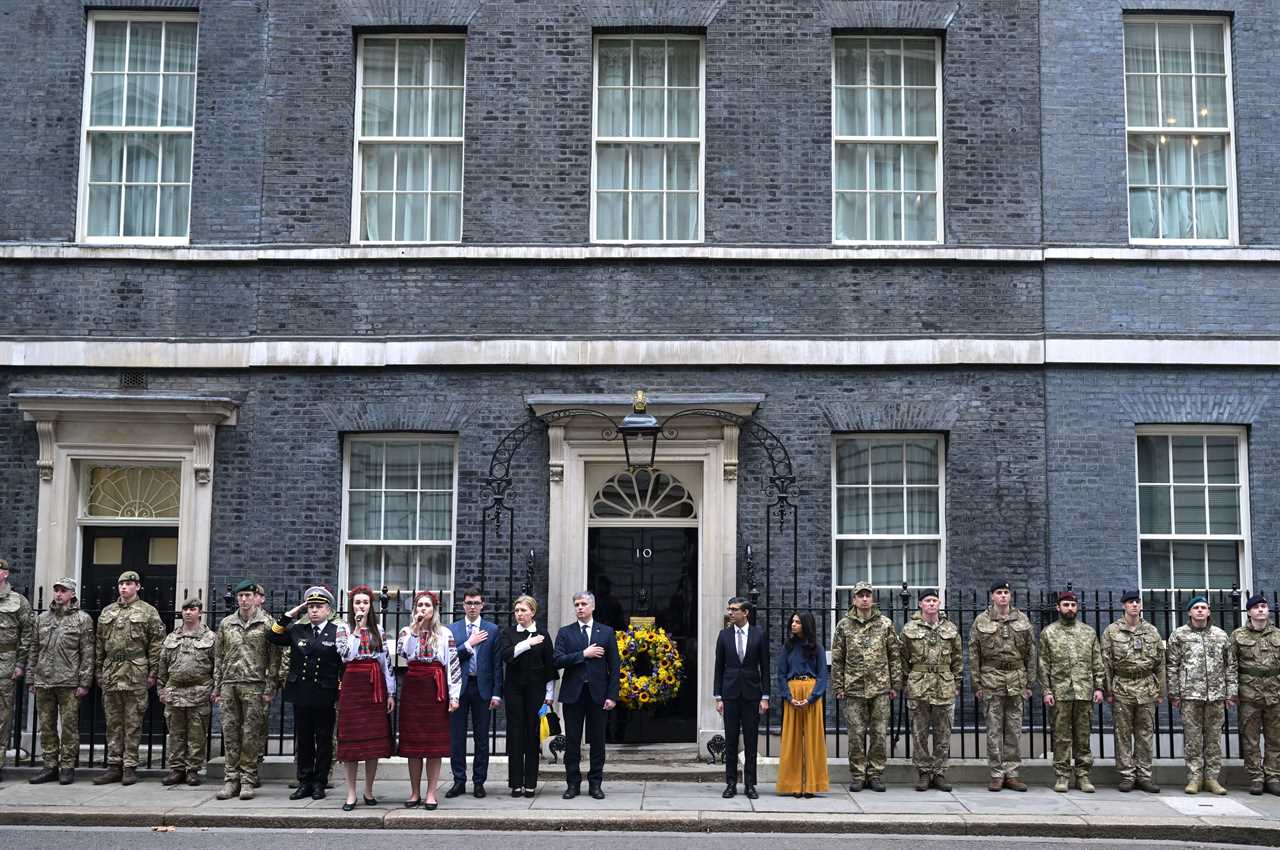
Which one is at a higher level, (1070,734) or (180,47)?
(180,47)

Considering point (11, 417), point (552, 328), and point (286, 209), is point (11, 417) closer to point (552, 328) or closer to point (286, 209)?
point (286, 209)

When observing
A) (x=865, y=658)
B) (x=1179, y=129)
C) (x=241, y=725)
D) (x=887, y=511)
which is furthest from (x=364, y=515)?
(x=1179, y=129)

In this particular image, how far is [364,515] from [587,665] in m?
3.74

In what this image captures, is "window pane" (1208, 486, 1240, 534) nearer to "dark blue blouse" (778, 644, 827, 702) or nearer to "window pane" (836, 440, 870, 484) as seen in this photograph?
"window pane" (836, 440, 870, 484)

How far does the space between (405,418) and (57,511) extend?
3641mm

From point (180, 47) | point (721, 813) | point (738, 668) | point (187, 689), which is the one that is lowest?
point (721, 813)

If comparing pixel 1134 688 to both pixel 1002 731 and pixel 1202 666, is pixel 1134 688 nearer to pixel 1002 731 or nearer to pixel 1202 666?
pixel 1202 666

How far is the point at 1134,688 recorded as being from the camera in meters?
12.0

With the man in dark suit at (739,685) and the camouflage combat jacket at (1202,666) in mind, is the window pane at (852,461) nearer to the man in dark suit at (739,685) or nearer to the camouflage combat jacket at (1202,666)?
the man in dark suit at (739,685)

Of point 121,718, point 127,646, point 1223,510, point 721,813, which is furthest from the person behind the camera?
point 1223,510

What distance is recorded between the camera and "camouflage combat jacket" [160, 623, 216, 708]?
12102 millimetres

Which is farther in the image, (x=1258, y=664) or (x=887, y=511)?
(x=887, y=511)

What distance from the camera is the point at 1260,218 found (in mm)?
14641

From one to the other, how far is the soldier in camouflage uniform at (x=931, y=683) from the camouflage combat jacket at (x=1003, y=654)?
0.69 feet
